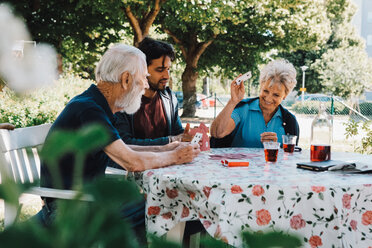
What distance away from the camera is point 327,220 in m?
1.83

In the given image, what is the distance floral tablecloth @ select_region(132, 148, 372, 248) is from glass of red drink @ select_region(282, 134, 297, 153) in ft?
2.25

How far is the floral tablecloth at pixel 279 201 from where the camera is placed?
1822 mm

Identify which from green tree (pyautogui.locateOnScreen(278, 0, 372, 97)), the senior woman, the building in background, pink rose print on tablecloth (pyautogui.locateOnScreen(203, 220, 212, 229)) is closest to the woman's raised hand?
the senior woman

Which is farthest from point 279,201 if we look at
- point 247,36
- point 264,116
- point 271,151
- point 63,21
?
point 247,36

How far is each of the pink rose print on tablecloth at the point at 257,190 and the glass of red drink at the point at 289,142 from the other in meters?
1.05

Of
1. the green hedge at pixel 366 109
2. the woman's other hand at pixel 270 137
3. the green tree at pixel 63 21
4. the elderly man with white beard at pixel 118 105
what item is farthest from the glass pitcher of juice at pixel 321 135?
the green hedge at pixel 366 109

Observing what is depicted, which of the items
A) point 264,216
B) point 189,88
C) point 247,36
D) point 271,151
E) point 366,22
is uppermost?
point 366,22

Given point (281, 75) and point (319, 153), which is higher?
point (281, 75)

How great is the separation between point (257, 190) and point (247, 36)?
674 inches

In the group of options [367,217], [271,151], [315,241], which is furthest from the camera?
[271,151]

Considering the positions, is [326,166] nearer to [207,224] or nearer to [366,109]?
[207,224]

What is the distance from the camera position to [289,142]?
111 inches

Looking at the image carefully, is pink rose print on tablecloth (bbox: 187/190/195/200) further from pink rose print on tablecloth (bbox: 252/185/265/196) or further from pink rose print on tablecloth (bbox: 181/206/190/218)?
pink rose print on tablecloth (bbox: 252/185/265/196)

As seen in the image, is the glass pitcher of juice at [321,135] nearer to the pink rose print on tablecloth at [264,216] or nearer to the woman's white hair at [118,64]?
the pink rose print on tablecloth at [264,216]
